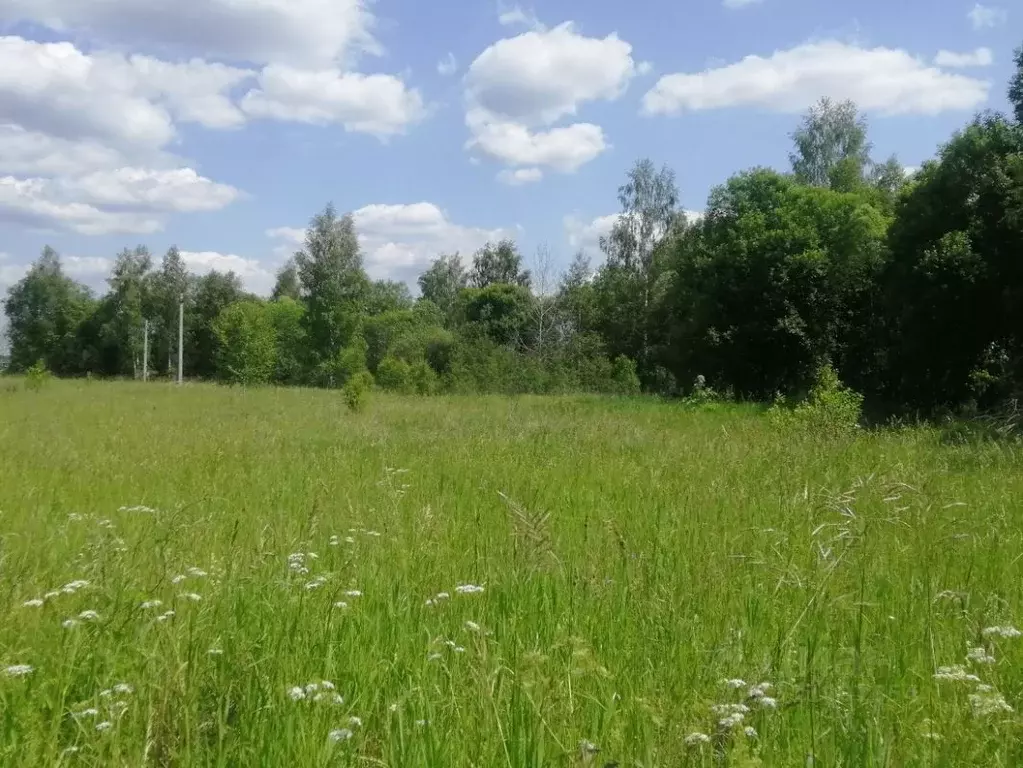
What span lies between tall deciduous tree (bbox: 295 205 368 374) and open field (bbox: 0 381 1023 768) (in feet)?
124

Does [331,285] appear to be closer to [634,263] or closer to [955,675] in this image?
[634,263]

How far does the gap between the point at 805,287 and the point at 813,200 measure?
3.80 meters

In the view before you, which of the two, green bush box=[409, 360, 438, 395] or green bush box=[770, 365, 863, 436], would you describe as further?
green bush box=[409, 360, 438, 395]

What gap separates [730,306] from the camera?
27.2 m

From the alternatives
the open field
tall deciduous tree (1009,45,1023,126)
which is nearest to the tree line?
tall deciduous tree (1009,45,1023,126)

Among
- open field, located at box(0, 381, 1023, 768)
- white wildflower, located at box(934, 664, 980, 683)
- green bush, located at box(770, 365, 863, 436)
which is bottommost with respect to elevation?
open field, located at box(0, 381, 1023, 768)

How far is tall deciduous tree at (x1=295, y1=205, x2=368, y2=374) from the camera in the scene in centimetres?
4306

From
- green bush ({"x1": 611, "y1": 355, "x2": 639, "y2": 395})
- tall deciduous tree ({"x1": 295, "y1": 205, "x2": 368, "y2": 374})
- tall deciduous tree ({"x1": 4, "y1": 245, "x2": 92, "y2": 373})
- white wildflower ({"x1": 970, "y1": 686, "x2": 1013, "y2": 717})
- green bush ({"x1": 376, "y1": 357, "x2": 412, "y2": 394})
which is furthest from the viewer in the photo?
tall deciduous tree ({"x1": 4, "y1": 245, "x2": 92, "y2": 373})

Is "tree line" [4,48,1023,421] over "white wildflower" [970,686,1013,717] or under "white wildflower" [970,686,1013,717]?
over

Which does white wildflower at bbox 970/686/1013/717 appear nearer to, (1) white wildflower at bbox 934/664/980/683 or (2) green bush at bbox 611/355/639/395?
(1) white wildflower at bbox 934/664/980/683

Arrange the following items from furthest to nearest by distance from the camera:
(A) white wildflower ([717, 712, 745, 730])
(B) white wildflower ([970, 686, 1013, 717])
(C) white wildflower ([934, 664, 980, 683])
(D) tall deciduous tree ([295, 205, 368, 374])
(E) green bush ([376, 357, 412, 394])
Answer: (D) tall deciduous tree ([295, 205, 368, 374])
(E) green bush ([376, 357, 412, 394])
(C) white wildflower ([934, 664, 980, 683])
(B) white wildflower ([970, 686, 1013, 717])
(A) white wildflower ([717, 712, 745, 730])

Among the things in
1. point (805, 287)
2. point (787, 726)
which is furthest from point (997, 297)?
point (787, 726)

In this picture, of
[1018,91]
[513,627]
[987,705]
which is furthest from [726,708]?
[1018,91]

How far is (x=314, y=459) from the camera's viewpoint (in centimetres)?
782
